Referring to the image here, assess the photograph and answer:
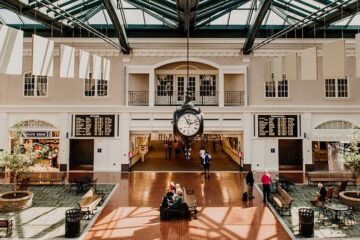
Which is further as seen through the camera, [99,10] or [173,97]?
[173,97]

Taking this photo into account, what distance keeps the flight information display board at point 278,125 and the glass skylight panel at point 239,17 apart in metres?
5.90

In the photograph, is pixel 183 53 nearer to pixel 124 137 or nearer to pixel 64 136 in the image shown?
pixel 124 137

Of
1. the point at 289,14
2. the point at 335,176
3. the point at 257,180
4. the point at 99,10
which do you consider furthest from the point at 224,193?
the point at 99,10

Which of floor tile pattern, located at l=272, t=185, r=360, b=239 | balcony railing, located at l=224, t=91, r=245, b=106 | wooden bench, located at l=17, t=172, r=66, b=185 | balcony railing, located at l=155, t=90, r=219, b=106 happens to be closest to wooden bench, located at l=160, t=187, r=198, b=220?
floor tile pattern, located at l=272, t=185, r=360, b=239

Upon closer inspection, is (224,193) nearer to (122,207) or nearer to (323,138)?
(122,207)

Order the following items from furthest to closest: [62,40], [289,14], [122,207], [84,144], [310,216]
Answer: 1. [84,144]
2. [62,40]
3. [289,14]
4. [122,207]
5. [310,216]

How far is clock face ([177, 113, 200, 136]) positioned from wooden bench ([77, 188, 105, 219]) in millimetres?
5501

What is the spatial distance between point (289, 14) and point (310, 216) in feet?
39.8

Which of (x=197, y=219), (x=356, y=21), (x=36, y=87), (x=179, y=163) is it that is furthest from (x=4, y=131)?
(x=356, y=21)

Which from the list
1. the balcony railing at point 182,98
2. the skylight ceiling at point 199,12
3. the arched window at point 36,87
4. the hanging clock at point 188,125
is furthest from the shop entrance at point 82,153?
the hanging clock at point 188,125

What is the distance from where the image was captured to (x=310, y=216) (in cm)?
875

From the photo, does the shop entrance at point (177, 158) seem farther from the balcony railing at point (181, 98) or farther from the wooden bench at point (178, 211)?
the wooden bench at point (178, 211)

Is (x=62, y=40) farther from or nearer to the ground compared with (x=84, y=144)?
farther from the ground

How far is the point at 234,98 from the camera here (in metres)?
20.1
